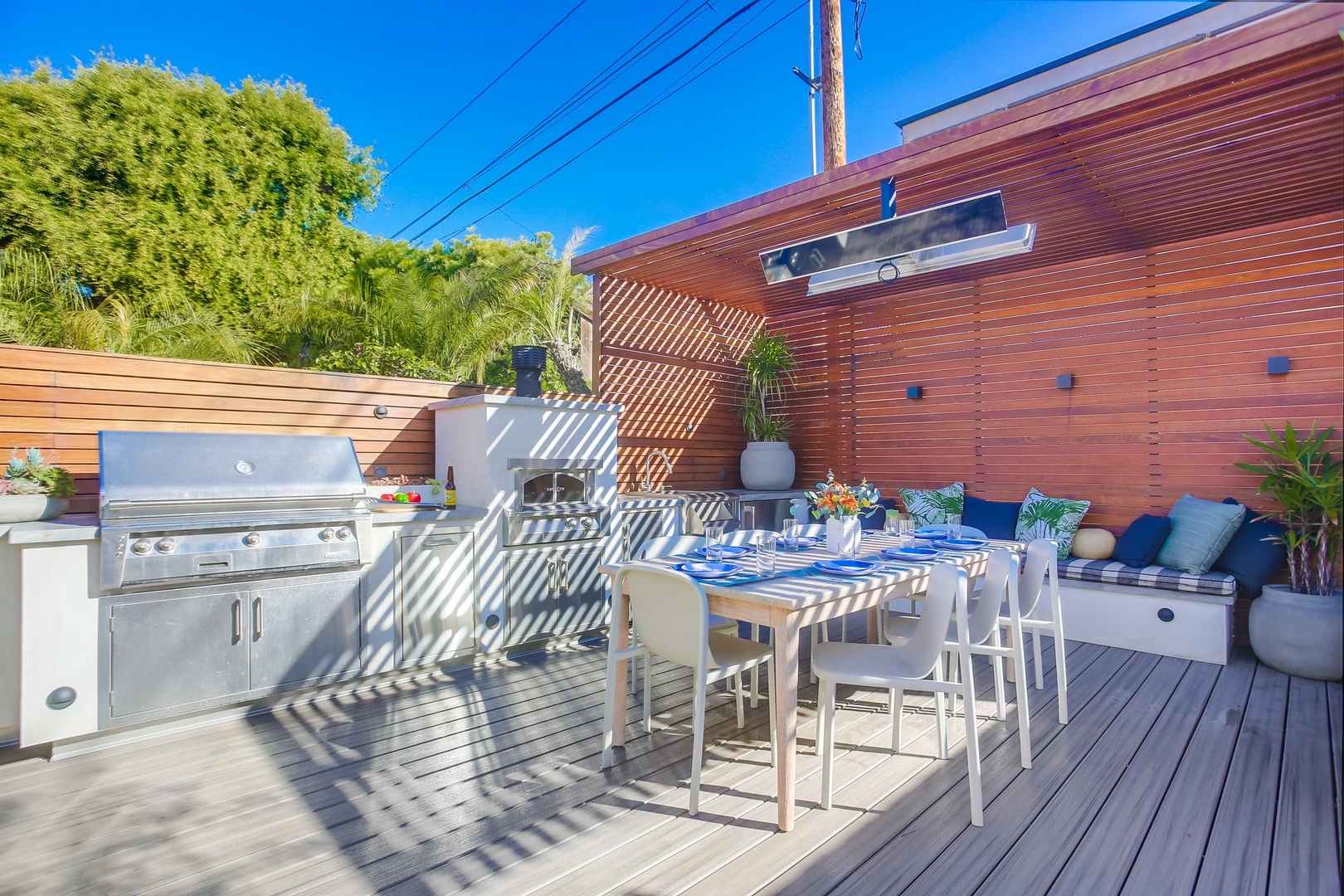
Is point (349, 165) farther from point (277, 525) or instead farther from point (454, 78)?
point (277, 525)

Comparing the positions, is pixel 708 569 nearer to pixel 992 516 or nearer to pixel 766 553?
pixel 766 553

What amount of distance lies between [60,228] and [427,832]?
12.4 meters

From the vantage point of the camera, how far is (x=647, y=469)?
246 inches

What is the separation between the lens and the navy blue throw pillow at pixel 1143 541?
15.6ft

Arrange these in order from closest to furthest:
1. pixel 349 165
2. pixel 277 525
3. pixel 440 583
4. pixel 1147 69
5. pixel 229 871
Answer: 1. pixel 229 871
2. pixel 1147 69
3. pixel 277 525
4. pixel 440 583
5. pixel 349 165

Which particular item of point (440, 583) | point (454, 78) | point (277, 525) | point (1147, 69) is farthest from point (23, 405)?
point (454, 78)

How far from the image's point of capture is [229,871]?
2.06 metres

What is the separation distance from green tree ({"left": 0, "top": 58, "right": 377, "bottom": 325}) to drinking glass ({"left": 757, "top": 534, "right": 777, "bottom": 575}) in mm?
11216

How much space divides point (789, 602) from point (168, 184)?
13644 mm

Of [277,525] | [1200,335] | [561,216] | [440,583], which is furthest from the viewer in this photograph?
[561,216]

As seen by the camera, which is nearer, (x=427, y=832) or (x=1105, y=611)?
(x=427, y=832)

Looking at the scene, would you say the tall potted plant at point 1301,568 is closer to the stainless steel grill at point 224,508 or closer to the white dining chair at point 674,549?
the white dining chair at point 674,549

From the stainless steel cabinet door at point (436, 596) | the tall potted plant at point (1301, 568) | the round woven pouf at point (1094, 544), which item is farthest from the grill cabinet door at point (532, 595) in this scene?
the tall potted plant at point (1301, 568)

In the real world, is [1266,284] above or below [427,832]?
above
